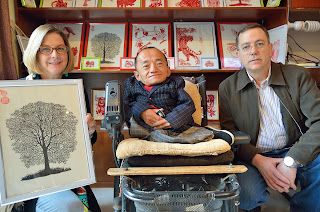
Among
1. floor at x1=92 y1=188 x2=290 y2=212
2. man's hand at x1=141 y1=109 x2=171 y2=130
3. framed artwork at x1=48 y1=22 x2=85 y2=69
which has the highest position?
framed artwork at x1=48 y1=22 x2=85 y2=69

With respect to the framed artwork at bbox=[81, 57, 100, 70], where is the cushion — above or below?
below

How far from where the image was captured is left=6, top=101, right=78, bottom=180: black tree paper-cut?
1.04 metres

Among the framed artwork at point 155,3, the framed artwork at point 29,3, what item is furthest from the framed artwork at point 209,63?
the framed artwork at point 29,3

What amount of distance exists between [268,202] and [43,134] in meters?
1.80

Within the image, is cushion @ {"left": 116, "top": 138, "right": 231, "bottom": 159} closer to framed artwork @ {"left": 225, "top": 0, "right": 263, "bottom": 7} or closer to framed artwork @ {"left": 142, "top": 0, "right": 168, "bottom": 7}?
framed artwork @ {"left": 142, "top": 0, "right": 168, "bottom": 7}

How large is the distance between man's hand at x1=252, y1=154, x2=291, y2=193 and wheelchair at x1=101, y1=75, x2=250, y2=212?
12.3 inches

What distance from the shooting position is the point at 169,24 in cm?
271

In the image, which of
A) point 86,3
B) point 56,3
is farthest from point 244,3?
point 56,3

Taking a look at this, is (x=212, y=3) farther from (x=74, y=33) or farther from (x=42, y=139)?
(x=42, y=139)

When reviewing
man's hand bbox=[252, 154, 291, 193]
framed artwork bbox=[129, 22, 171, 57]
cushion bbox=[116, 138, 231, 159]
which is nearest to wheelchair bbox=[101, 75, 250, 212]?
cushion bbox=[116, 138, 231, 159]

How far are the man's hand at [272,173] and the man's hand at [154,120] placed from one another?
615mm

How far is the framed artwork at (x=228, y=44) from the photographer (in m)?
2.60

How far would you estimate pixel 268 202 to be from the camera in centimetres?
203

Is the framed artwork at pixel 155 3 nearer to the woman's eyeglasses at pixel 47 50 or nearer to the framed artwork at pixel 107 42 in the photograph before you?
the framed artwork at pixel 107 42
